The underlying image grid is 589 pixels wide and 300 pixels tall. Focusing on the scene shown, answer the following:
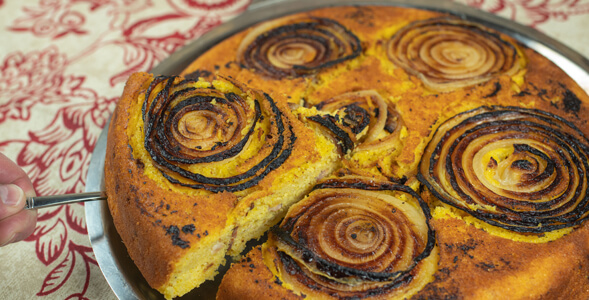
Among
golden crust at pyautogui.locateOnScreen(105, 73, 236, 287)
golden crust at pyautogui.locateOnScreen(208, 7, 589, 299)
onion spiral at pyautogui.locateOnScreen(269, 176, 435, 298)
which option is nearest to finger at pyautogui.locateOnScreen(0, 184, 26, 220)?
golden crust at pyautogui.locateOnScreen(105, 73, 236, 287)

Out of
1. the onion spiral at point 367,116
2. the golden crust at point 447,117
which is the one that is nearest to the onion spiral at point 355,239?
the golden crust at point 447,117

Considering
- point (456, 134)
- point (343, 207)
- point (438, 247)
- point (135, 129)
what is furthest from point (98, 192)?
Answer: point (456, 134)

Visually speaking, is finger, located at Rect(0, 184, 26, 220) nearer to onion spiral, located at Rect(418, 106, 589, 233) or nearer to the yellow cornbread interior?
the yellow cornbread interior

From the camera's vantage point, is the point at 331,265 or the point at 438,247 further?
the point at 438,247

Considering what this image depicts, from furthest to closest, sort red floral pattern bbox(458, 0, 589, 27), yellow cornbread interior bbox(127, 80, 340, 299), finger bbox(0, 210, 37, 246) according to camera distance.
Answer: red floral pattern bbox(458, 0, 589, 27) → yellow cornbread interior bbox(127, 80, 340, 299) → finger bbox(0, 210, 37, 246)

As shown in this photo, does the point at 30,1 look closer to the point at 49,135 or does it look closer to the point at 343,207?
the point at 49,135

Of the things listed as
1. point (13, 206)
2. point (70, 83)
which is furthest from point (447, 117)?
point (70, 83)

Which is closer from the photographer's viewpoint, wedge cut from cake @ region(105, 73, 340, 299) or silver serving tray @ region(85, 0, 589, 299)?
wedge cut from cake @ region(105, 73, 340, 299)
